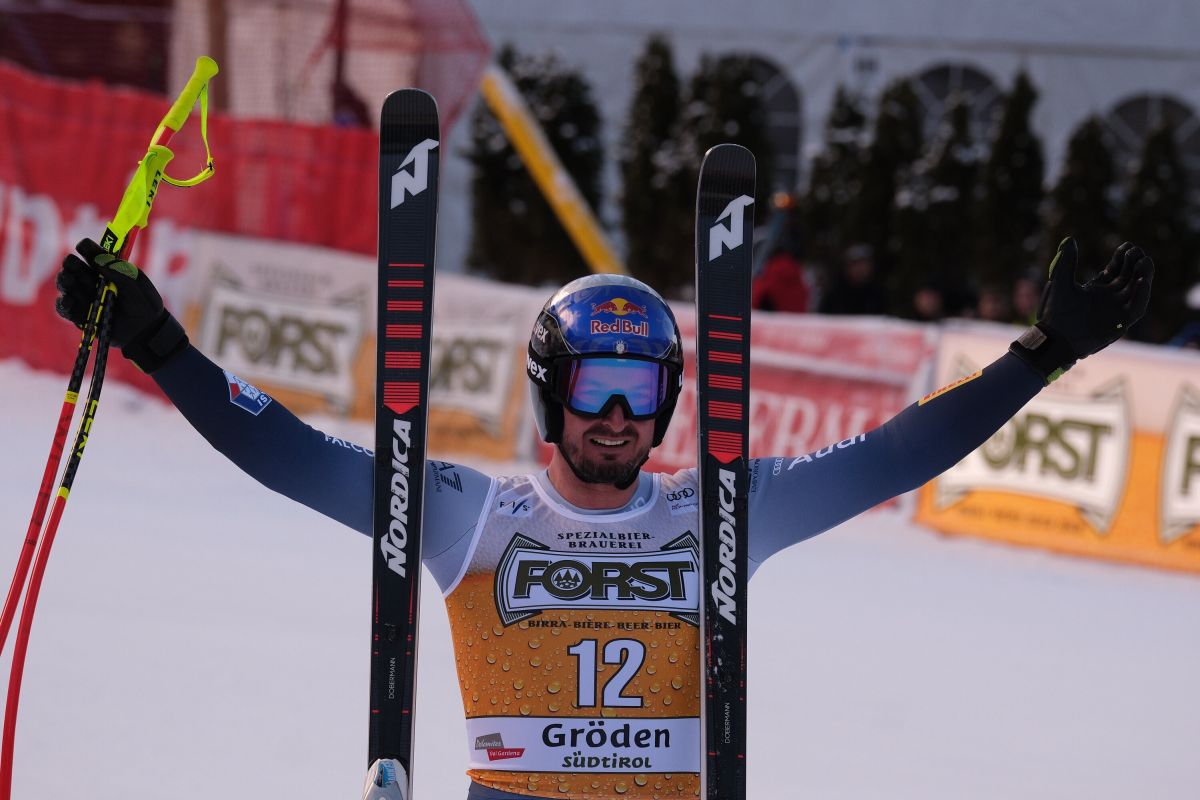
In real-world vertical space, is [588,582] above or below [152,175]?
below

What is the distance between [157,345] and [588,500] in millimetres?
917

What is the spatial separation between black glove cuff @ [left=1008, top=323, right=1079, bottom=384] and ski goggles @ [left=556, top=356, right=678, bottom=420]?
746mm

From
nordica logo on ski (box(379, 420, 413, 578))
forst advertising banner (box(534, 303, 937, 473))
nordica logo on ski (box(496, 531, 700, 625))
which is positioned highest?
forst advertising banner (box(534, 303, 937, 473))

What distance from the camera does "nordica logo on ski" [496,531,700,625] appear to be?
312cm

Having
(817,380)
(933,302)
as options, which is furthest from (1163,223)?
(817,380)

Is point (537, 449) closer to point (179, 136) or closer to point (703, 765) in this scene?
point (179, 136)

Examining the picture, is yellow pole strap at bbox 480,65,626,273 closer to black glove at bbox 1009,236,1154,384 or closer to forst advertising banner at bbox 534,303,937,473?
forst advertising banner at bbox 534,303,937,473

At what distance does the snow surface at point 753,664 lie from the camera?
17.5 ft

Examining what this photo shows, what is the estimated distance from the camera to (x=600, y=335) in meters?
3.17

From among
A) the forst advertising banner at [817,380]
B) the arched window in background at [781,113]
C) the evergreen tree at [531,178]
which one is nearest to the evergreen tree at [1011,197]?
the arched window in background at [781,113]

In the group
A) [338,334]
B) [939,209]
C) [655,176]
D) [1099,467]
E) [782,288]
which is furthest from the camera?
[655,176]

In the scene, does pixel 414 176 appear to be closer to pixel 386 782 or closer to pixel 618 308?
pixel 618 308

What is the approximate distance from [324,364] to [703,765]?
9394mm

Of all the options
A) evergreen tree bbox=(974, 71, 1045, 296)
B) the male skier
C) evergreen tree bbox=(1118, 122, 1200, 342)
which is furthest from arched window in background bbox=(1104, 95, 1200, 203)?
the male skier
